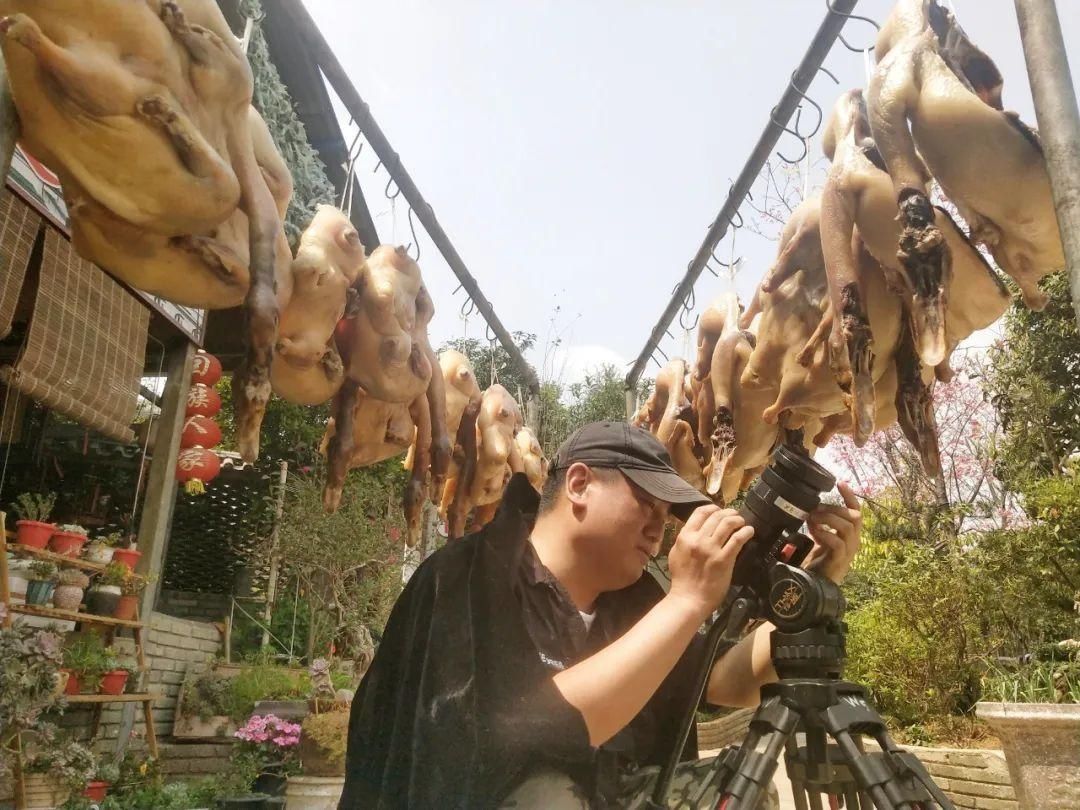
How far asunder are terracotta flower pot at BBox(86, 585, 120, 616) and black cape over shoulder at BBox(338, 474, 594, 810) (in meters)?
5.15

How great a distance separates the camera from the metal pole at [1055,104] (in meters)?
1.09

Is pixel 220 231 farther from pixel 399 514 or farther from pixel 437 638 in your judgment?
pixel 399 514

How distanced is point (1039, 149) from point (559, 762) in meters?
1.26

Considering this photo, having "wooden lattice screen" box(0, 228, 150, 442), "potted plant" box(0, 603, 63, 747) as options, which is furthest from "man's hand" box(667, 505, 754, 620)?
"potted plant" box(0, 603, 63, 747)

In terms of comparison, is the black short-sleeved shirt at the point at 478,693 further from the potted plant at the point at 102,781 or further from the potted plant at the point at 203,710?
the potted plant at the point at 203,710

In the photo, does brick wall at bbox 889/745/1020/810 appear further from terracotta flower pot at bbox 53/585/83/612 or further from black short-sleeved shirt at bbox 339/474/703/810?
terracotta flower pot at bbox 53/585/83/612

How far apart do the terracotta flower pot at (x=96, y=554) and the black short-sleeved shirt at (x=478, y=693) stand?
5.20 meters

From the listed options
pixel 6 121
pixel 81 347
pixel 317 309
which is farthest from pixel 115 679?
pixel 6 121

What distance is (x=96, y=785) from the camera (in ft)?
17.1

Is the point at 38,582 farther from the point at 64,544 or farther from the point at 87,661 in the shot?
the point at 87,661

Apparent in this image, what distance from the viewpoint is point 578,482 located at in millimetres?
1605

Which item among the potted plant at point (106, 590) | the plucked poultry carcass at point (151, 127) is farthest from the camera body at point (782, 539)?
the potted plant at point (106, 590)

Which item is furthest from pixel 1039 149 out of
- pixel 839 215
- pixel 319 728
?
pixel 319 728

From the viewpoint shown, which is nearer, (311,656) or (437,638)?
(437,638)
